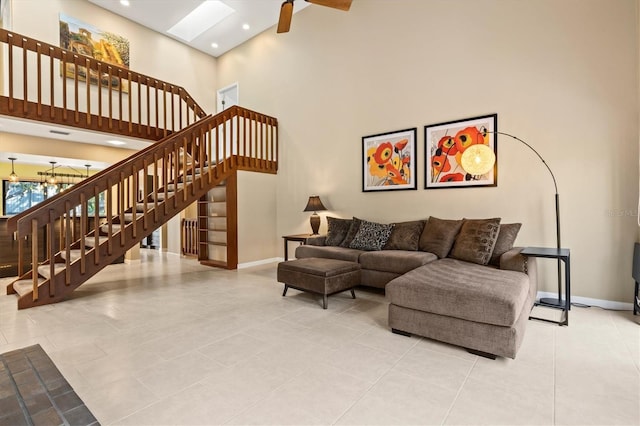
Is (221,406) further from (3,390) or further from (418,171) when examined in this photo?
(418,171)

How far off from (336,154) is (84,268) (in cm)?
399

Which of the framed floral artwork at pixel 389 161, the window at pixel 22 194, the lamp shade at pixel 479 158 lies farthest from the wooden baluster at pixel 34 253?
the window at pixel 22 194

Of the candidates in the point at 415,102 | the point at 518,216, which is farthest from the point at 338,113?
the point at 518,216

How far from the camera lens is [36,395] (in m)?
1.76

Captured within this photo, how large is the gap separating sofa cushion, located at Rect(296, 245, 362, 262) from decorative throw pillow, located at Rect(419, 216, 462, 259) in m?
0.88

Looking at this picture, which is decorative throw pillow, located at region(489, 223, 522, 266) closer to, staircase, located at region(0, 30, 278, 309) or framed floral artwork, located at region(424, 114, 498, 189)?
framed floral artwork, located at region(424, 114, 498, 189)

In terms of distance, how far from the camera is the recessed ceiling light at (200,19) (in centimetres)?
634

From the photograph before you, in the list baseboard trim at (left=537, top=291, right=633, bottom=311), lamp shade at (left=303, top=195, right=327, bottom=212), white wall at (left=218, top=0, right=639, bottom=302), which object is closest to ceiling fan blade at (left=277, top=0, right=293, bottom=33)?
white wall at (left=218, top=0, right=639, bottom=302)

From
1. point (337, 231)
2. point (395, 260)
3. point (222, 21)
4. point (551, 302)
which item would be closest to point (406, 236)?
point (395, 260)

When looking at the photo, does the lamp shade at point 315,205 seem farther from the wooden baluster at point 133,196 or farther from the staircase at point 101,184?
the wooden baluster at point 133,196

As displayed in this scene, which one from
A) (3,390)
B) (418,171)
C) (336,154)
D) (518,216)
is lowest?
(3,390)

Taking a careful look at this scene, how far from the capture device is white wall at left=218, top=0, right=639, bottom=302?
10.5 feet

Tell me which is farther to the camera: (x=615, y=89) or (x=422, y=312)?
(x=615, y=89)

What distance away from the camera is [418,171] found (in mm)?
4512
